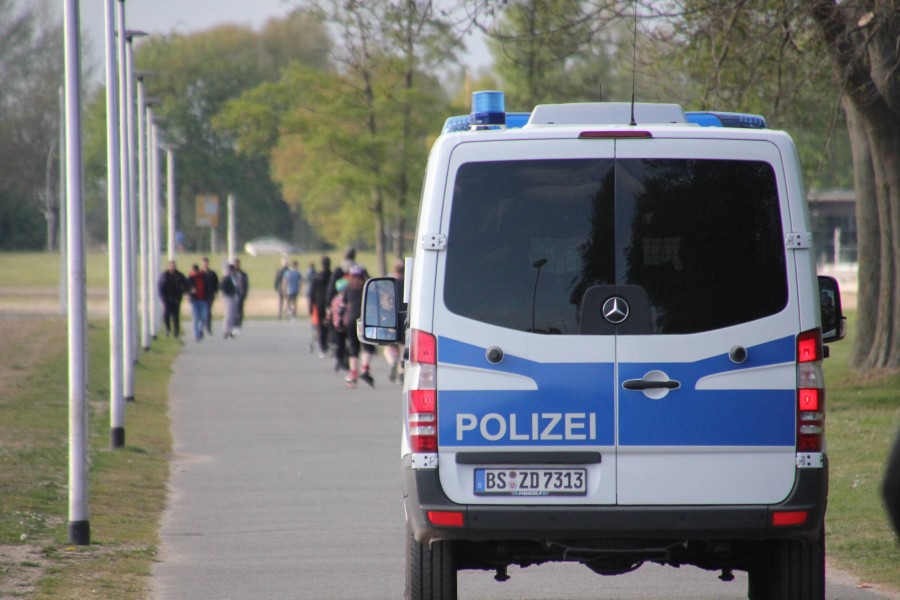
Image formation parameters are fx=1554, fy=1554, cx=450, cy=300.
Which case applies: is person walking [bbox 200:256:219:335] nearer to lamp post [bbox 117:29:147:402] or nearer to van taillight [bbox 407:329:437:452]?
lamp post [bbox 117:29:147:402]

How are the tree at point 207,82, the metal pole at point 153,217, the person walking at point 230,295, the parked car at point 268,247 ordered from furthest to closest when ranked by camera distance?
the parked car at point 268,247 < the tree at point 207,82 < the metal pole at point 153,217 < the person walking at point 230,295

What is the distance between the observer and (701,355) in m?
5.85

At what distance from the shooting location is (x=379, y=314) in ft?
22.2

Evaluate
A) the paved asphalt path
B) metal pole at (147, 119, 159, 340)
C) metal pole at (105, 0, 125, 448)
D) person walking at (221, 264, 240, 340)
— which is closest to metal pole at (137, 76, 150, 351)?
metal pole at (147, 119, 159, 340)

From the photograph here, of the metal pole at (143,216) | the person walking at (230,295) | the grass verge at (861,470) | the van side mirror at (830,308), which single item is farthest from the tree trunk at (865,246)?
the person walking at (230,295)

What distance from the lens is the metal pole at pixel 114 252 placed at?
46.1 feet

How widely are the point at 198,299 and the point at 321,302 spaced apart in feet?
33.8

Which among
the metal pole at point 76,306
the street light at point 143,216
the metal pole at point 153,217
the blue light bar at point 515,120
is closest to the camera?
the blue light bar at point 515,120

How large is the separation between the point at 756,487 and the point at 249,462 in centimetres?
780

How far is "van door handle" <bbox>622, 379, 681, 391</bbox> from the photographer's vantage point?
5.85 metres

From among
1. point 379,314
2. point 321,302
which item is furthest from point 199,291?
point 379,314

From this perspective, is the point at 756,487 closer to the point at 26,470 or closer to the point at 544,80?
the point at 26,470

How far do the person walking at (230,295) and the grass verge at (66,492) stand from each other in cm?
1116

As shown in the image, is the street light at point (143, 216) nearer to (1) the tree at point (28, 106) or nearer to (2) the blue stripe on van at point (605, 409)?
(2) the blue stripe on van at point (605, 409)
